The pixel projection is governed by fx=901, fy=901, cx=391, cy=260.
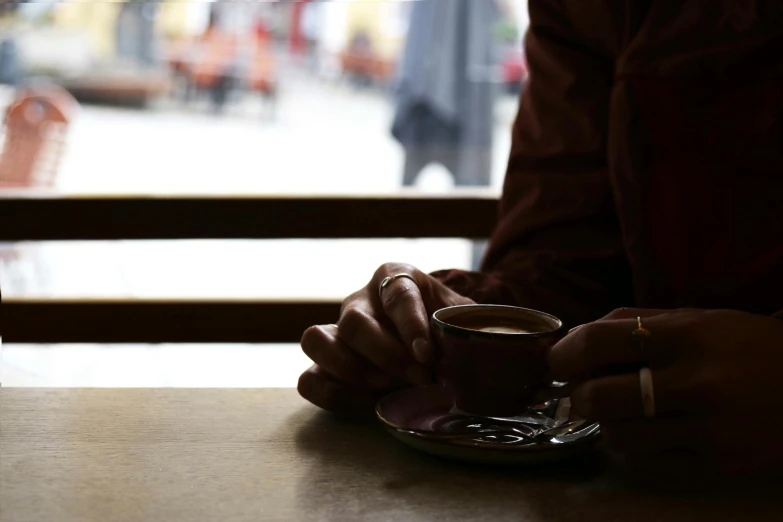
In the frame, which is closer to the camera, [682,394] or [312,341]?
[682,394]

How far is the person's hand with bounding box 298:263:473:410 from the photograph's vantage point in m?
0.83

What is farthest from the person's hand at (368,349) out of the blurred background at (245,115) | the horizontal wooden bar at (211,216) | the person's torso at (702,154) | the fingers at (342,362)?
the blurred background at (245,115)

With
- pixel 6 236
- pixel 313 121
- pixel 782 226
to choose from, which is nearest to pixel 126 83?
pixel 313 121

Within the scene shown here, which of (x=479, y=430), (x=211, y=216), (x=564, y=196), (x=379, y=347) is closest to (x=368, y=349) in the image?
(x=379, y=347)

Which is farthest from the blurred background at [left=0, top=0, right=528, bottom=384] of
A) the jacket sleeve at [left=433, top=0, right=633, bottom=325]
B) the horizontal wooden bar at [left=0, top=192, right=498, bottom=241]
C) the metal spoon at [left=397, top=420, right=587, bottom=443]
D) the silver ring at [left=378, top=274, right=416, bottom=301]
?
the metal spoon at [left=397, top=420, right=587, bottom=443]

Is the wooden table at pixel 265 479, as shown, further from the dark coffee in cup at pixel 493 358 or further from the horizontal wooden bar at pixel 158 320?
the horizontal wooden bar at pixel 158 320

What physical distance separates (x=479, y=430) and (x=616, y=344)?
161 millimetres

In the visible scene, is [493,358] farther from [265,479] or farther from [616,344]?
[265,479]

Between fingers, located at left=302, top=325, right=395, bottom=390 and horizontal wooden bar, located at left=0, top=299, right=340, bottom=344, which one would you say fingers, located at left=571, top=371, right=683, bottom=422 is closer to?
fingers, located at left=302, top=325, right=395, bottom=390

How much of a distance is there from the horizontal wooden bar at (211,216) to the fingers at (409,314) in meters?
0.87

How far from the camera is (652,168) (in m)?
1.11

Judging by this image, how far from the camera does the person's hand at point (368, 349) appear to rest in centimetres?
83

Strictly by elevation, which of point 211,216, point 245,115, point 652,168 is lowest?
point 245,115

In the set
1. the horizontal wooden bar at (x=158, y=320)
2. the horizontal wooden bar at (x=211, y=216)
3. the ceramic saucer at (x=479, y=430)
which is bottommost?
the horizontal wooden bar at (x=158, y=320)
